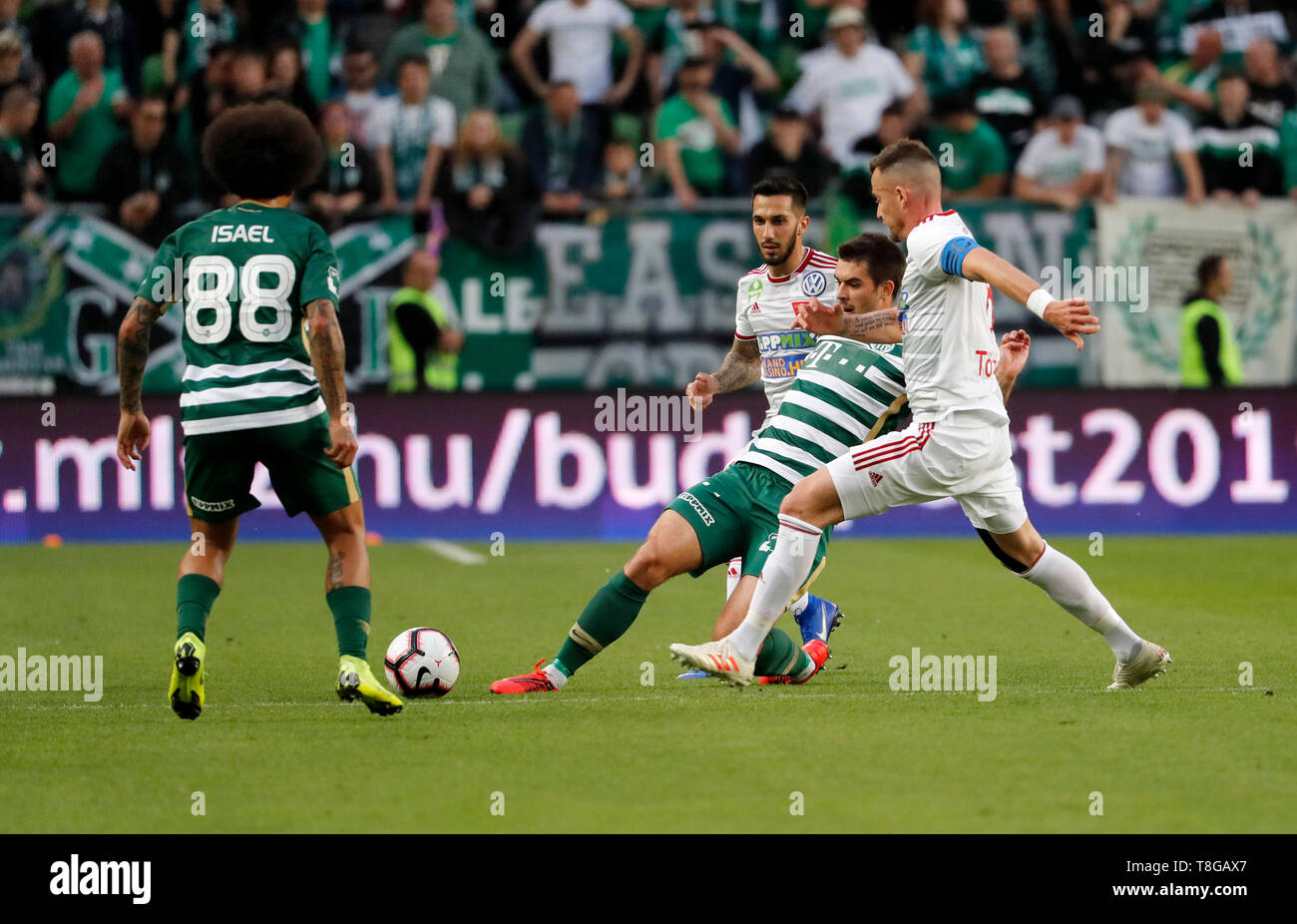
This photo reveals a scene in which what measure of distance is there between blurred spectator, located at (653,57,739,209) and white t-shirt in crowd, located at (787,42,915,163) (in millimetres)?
887

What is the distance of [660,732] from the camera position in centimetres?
645

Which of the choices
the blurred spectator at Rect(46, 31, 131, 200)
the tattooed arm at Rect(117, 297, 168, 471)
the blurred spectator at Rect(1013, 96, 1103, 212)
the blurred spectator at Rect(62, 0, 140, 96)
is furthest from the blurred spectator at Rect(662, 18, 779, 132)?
the tattooed arm at Rect(117, 297, 168, 471)

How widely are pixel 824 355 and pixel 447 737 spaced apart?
2.34m

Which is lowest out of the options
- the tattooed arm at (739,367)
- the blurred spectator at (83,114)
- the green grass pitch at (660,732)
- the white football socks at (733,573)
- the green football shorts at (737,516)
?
the green grass pitch at (660,732)

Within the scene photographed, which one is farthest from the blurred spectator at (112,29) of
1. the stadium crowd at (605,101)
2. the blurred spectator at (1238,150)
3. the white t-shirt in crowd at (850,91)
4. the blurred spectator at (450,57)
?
the blurred spectator at (1238,150)

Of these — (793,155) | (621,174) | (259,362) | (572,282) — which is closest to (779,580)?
(259,362)

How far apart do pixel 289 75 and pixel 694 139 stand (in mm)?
3502

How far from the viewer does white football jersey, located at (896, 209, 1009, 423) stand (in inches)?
269

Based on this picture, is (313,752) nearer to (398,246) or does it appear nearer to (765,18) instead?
(398,246)

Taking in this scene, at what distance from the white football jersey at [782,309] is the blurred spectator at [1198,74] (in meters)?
10.8

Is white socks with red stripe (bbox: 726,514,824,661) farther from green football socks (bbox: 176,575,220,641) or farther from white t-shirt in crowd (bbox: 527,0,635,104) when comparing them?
white t-shirt in crowd (bbox: 527,0,635,104)

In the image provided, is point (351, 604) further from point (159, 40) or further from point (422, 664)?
point (159, 40)

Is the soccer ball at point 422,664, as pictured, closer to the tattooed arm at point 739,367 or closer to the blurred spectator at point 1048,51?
the tattooed arm at point 739,367

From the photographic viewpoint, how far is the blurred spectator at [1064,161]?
1697cm
